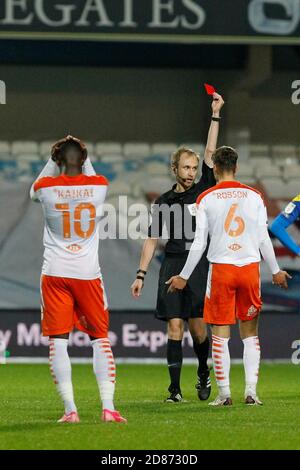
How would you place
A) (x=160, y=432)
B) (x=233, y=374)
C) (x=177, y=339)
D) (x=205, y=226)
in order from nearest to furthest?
(x=160, y=432) → (x=205, y=226) → (x=177, y=339) → (x=233, y=374)

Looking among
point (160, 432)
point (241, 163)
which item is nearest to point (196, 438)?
point (160, 432)

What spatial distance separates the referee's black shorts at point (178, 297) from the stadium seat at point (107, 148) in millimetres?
7459

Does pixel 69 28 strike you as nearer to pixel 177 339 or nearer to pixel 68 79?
pixel 68 79

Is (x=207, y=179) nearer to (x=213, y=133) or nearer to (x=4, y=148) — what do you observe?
(x=213, y=133)

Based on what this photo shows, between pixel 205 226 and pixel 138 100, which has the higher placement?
pixel 138 100

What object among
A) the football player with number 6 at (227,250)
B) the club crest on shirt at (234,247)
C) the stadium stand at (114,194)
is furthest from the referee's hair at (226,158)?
the stadium stand at (114,194)

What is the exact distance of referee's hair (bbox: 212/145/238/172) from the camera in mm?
9148

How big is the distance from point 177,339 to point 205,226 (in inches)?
54.6

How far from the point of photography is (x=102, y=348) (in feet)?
26.7

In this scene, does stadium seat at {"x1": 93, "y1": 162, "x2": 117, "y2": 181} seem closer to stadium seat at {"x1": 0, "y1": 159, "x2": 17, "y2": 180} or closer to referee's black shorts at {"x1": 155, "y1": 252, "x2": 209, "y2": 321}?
stadium seat at {"x1": 0, "y1": 159, "x2": 17, "y2": 180}

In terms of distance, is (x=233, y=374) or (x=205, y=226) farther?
(x=233, y=374)
